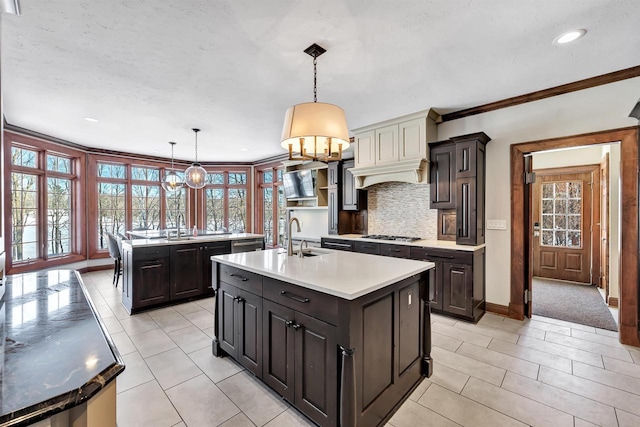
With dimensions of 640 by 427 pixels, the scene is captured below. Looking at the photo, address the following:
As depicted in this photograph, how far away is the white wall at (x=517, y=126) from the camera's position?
118 inches

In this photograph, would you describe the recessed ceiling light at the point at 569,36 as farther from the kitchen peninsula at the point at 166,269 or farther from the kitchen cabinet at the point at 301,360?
the kitchen peninsula at the point at 166,269

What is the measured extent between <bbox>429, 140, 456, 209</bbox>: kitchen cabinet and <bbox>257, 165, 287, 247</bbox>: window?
431 cm

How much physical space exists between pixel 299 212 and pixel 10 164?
16.5ft

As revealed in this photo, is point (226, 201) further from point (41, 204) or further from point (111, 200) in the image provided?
point (41, 204)

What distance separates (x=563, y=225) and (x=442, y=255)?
3.57 metres

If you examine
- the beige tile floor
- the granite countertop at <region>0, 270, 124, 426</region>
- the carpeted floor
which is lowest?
the beige tile floor

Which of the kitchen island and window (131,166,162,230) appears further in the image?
window (131,166,162,230)

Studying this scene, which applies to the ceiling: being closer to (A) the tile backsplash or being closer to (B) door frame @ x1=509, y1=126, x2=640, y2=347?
(B) door frame @ x1=509, y1=126, x2=640, y2=347

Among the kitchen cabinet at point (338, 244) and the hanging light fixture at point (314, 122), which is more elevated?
the hanging light fixture at point (314, 122)

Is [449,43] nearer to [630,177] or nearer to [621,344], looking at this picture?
[630,177]

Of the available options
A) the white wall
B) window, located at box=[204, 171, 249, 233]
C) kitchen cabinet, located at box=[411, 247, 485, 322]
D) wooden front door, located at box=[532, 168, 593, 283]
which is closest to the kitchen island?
kitchen cabinet, located at box=[411, 247, 485, 322]

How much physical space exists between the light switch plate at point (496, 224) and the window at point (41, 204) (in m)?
7.29

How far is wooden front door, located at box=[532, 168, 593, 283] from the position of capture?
203 inches

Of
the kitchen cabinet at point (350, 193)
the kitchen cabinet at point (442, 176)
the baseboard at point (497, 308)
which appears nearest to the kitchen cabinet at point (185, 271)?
the kitchen cabinet at point (350, 193)
